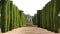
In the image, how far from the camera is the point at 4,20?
17172 millimetres

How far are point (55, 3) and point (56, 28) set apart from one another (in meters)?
2.53

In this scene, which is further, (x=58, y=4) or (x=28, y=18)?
(x=28, y=18)

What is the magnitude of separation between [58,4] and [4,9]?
5960 millimetres

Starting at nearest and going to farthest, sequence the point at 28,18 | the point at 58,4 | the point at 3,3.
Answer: the point at 3,3, the point at 58,4, the point at 28,18

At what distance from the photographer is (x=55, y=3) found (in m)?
18.0

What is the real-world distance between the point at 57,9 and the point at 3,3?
538 cm

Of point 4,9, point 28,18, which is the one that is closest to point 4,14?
point 4,9

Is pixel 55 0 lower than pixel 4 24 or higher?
higher

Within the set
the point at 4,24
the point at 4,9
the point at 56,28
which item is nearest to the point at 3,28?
the point at 4,24

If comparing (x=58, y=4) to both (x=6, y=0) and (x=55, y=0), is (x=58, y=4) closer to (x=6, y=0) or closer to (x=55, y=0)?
(x=55, y=0)

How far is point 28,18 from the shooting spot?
92812 mm

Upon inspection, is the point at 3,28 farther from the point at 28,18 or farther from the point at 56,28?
the point at 28,18

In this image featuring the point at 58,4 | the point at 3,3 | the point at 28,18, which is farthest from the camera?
the point at 28,18

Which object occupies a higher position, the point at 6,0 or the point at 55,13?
the point at 6,0
